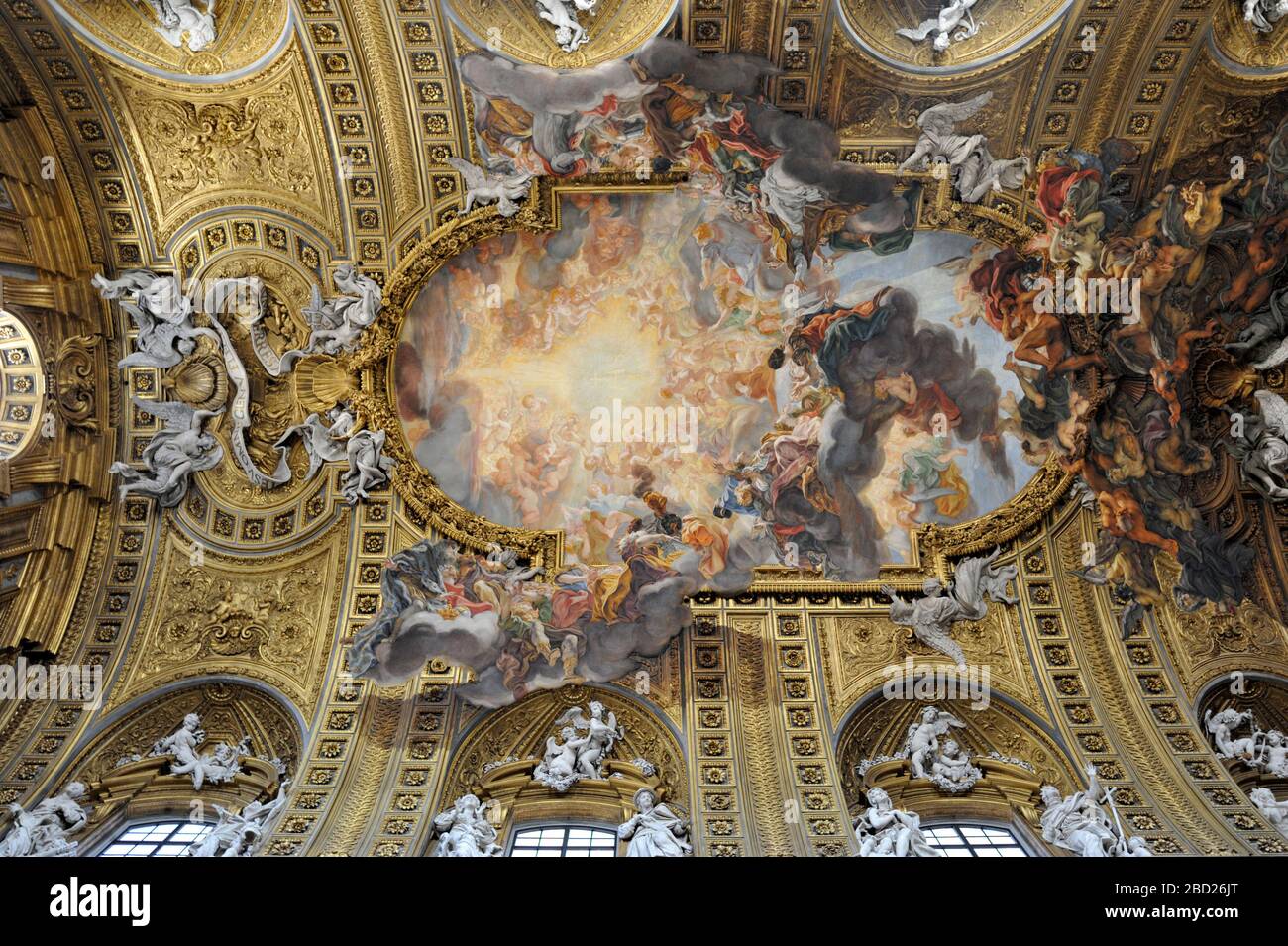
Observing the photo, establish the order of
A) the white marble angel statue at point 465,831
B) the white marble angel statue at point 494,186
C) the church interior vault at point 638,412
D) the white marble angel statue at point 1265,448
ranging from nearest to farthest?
1. the white marble angel statue at point 465,831
2. the church interior vault at point 638,412
3. the white marble angel statue at point 1265,448
4. the white marble angel statue at point 494,186

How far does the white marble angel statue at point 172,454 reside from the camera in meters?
15.2

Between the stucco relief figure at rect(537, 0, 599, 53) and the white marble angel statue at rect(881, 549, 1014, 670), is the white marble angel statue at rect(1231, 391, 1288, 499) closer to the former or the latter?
the white marble angel statue at rect(881, 549, 1014, 670)

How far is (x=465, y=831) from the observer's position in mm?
12195

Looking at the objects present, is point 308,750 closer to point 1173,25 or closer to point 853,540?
point 853,540

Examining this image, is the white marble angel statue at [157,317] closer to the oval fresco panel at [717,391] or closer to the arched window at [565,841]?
the oval fresco panel at [717,391]

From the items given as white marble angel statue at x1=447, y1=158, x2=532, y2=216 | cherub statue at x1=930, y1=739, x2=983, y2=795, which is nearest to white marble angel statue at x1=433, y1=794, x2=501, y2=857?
cherub statue at x1=930, y1=739, x2=983, y2=795

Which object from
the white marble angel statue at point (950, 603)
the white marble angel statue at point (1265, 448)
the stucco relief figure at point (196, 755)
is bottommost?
the stucco relief figure at point (196, 755)

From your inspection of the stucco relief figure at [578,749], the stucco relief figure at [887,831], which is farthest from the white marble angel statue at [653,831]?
the stucco relief figure at [887,831]

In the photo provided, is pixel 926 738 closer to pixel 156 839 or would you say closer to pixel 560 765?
pixel 560 765

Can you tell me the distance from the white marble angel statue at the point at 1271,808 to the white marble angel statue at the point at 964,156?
8.88 meters

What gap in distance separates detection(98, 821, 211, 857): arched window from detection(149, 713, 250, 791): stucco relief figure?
54cm

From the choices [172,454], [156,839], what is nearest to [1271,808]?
[156,839]

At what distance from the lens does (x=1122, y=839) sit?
11.7 m

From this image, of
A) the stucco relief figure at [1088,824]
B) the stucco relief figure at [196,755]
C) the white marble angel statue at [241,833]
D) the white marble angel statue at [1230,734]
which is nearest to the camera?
the stucco relief figure at [1088,824]
